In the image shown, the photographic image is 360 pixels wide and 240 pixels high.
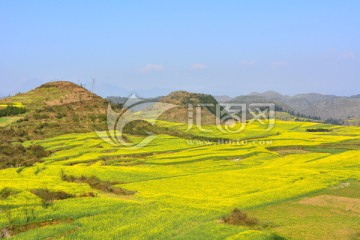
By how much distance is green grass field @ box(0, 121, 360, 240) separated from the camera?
1975 centimetres

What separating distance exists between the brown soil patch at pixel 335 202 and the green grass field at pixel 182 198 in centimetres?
7

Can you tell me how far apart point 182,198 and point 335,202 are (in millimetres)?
11432

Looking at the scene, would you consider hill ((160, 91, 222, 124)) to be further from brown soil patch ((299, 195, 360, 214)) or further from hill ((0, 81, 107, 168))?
brown soil patch ((299, 195, 360, 214))

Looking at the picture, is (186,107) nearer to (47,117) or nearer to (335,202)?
(47,117)

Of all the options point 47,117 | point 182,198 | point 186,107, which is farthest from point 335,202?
point 186,107

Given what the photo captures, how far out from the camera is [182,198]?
2711 centimetres

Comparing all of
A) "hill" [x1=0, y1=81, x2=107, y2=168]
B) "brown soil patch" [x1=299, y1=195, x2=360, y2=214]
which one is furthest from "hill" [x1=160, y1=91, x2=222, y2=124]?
"brown soil patch" [x1=299, y1=195, x2=360, y2=214]

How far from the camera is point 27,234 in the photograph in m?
18.1

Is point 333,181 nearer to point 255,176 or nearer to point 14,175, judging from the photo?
point 255,176

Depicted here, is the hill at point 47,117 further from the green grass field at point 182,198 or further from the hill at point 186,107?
the hill at point 186,107

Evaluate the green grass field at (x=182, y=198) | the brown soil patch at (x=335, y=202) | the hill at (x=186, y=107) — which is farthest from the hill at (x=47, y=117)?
the hill at (x=186, y=107)

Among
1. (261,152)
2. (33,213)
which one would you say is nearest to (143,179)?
(33,213)

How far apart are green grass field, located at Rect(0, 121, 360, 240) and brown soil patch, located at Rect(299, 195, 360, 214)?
0.21 feet

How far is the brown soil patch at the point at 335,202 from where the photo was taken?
88.9ft
